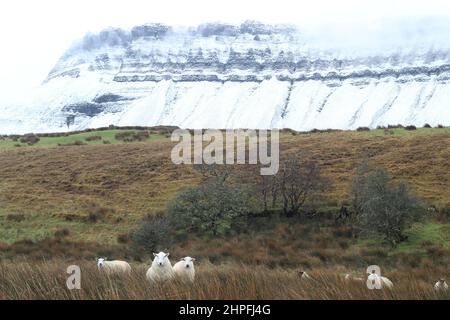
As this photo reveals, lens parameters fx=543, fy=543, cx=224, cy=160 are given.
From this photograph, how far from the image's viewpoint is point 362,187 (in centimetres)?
2938

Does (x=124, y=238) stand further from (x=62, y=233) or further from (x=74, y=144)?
(x=74, y=144)

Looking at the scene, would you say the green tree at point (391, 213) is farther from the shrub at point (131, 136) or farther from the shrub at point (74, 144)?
the shrub at point (74, 144)

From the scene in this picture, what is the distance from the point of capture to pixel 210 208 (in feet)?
97.2

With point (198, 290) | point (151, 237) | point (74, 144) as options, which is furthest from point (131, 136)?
point (198, 290)

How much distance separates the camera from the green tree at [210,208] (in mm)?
29062

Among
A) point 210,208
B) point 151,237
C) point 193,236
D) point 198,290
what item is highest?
point 198,290

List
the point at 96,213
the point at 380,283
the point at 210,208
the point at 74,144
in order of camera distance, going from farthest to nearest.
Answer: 1. the point at 74,144
2. the point at 96,213
3. the point at 210,208
4. the point at 380,283

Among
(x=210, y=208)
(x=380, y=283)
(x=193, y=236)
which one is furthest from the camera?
(x=210, y=208)

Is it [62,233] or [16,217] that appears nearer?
[62,233]

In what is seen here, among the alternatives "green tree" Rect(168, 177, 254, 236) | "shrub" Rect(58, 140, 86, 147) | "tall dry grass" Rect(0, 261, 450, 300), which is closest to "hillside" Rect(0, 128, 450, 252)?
"shrub" Rect(58, 140, 86, 147)

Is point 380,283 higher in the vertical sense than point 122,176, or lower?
higher

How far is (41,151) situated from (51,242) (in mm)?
27392

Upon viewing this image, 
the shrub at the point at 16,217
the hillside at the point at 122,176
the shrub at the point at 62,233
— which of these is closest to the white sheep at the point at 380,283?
the hillside at the point at 122,176
